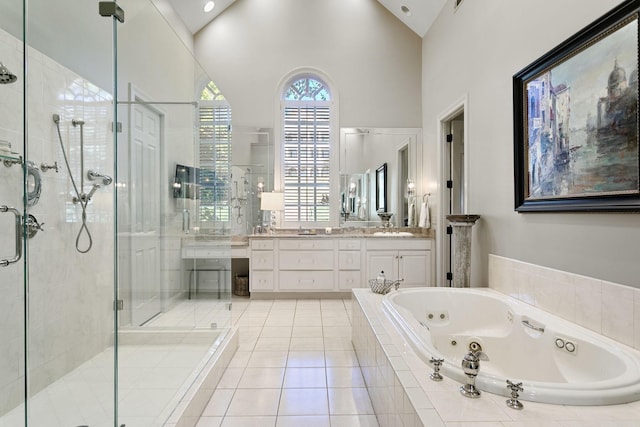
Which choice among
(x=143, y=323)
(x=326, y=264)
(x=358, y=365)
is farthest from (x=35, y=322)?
(x=326, y=264)

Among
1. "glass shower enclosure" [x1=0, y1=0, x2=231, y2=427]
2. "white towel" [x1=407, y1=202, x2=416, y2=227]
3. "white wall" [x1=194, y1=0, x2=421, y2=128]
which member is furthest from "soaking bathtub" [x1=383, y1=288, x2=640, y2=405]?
"white wall" [x1=194, y1=0, x2=421, y2=128]

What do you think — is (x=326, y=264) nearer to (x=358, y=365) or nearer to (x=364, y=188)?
(x=364, y=188)

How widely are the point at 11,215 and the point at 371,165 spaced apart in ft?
12.2

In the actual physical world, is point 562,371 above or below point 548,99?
below

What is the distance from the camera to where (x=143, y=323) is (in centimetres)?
253

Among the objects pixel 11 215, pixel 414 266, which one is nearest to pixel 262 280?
pixel 414 266

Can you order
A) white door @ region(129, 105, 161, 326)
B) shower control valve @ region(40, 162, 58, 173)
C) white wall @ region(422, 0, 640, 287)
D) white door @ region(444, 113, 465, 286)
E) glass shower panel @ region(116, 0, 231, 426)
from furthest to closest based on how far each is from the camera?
white door @ region(444, 113, 465, 286) → white door @ region(129, 105, 161, 326) → glass shower panel @ region(116, 0, 231, 426) → shower control valve @ region(40, 162, 58, 173) → white wall @ region(422, 0, 640, 287)

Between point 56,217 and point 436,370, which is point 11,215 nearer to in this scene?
point 56,217

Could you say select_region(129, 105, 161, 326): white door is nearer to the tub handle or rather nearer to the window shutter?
the window shutter

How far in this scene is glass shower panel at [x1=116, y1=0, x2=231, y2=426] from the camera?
2.28 m

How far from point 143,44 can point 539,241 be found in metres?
3.38

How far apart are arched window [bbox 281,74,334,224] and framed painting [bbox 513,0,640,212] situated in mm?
2573

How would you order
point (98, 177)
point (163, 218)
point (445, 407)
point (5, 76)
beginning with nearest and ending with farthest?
point (445, 407) < point (5, 76) < point (98, 177) < point (163, 218)

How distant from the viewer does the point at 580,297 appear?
1766mm
